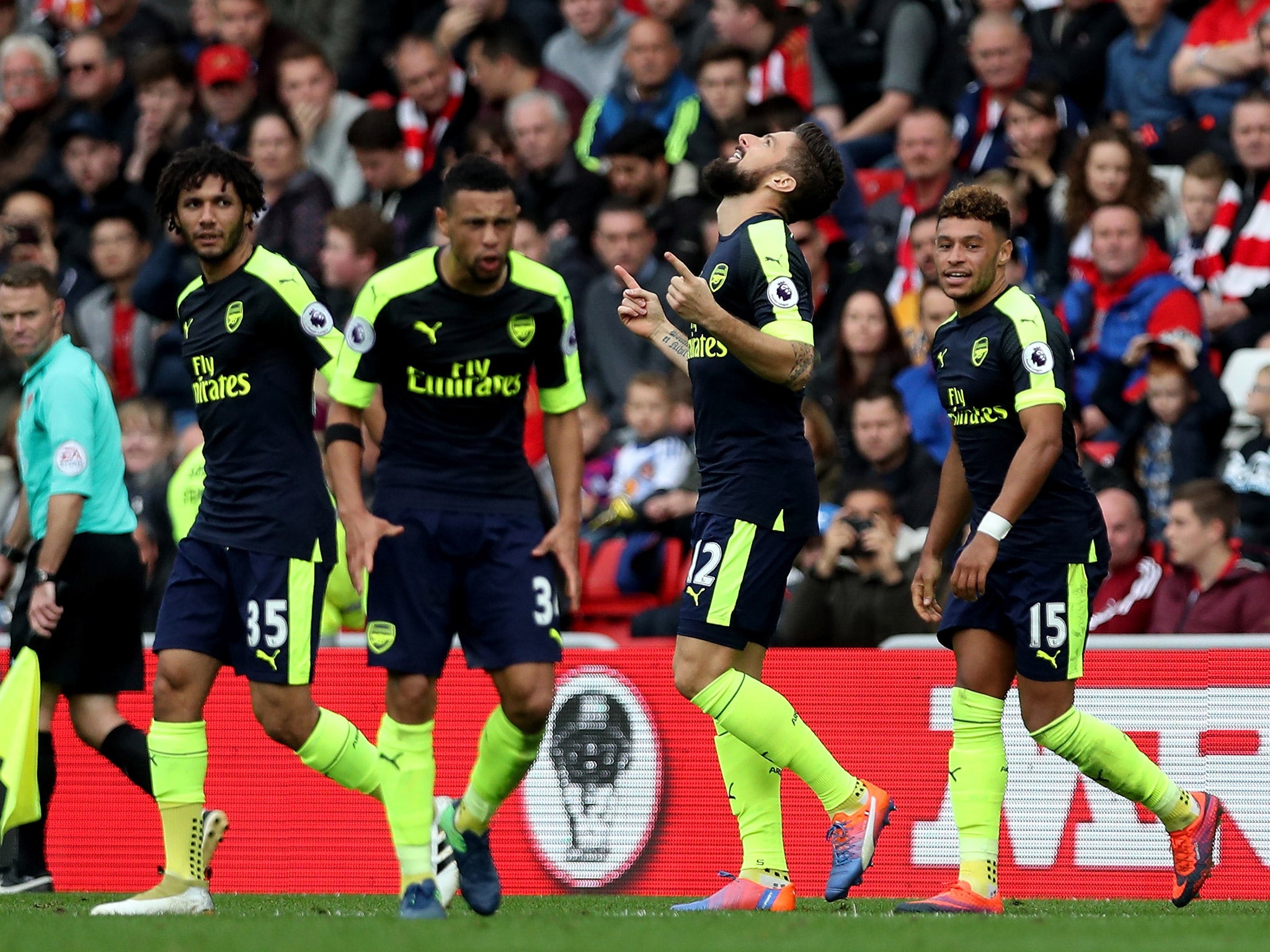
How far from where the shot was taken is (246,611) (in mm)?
6969

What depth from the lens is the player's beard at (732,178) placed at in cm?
696

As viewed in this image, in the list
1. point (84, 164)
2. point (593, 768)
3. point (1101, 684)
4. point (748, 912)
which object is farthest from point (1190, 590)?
point (84, 164)

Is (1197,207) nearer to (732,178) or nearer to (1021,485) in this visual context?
(732,178)

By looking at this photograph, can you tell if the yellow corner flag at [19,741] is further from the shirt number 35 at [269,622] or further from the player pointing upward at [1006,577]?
the player pointing upward at [1006,577]

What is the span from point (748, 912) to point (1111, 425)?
4.92 meters

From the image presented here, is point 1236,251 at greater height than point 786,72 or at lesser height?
lesser

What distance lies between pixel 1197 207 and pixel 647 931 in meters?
6.84

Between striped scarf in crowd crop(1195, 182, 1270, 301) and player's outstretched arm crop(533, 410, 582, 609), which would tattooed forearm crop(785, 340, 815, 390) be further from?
striped scarf in crowd crop(1195, 182, 1270, 301)

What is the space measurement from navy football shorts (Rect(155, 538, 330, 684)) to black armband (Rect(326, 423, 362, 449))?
57cm

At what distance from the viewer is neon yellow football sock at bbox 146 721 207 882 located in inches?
274

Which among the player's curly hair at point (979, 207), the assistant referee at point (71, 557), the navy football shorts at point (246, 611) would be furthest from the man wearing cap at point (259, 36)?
the player's curly hair at point (979, 207)

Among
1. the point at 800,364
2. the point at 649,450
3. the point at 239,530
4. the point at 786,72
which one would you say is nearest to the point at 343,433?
the point at 239,530

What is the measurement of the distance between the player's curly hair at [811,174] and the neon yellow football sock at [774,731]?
160 centimetres

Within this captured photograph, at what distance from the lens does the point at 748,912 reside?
6.66m
